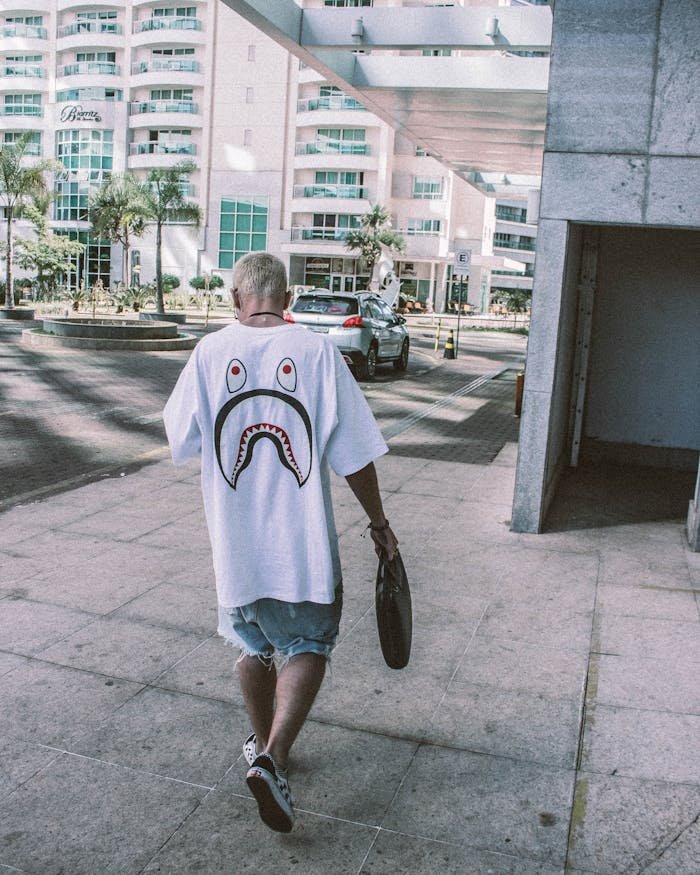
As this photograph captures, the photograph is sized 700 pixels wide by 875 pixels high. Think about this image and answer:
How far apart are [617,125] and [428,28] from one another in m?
5.66

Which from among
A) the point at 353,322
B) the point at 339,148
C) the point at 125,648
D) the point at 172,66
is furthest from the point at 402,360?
the point at 172,66

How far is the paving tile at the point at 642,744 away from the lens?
355 centimetres

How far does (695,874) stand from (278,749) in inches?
53.8

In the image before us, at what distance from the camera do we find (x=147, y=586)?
18.1 feet

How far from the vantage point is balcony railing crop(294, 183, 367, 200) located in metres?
67.2

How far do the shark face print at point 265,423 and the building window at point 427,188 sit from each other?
223 ft

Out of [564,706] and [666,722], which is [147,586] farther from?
[666,722]

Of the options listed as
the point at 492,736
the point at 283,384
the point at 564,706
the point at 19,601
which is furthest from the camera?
the point at 19,601

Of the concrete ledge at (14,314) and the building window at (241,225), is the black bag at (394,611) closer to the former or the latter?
the concrete ledge at (14,314)

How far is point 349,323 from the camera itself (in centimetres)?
1867

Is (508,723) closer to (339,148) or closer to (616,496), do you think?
(616,496)

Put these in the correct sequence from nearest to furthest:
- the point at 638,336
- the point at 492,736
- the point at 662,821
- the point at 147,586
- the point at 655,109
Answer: the point at 662,821
the point at 492,736
the point at 147,586
the point at 655,109
the point at 638,336

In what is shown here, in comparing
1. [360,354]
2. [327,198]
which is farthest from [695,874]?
[327,198]

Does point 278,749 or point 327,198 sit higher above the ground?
point 327,198
